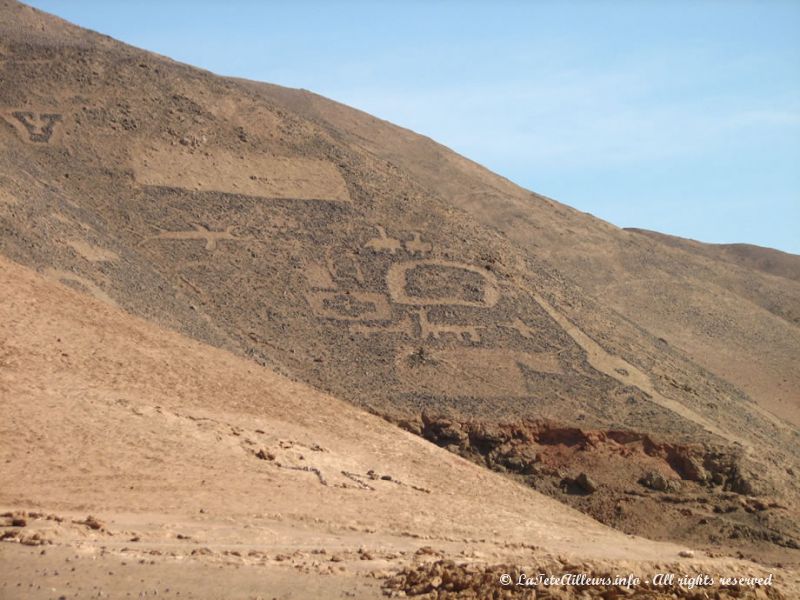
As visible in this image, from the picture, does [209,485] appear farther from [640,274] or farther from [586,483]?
[640,274]

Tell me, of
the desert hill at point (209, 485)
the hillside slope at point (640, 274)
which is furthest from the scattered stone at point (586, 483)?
the hillside slope at point (640, 274)

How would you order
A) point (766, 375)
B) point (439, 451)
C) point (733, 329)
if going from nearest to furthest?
point (439, 451), point (766, 375), point (733, 329)

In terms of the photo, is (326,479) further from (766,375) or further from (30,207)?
(766,375)

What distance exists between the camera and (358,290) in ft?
88.2

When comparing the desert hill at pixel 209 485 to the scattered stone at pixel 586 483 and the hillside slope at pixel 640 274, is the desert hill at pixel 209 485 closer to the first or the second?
the scattered stone at pixel 586 483

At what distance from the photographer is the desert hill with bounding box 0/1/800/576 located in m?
22.6

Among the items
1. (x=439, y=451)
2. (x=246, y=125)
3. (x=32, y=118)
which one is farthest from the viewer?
(x=246, y=125)

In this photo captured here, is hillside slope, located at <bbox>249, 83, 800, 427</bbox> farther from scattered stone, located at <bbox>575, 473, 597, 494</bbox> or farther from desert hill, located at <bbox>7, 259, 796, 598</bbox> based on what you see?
desert hill, located at <bbox>7, 259, 796, 598</bbox>

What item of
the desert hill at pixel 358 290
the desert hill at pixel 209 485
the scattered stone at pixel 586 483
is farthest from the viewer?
the desert hill at pixel 358 290

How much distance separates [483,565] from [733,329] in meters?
32.6

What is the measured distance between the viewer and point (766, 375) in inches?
1508

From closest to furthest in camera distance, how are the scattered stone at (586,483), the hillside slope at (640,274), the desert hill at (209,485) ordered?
the desert hill at (209,485)
the scattered stone at (586,483)
the hillside slope at (640,274)

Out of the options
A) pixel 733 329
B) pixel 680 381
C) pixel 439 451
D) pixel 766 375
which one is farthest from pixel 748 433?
pixel 733 329

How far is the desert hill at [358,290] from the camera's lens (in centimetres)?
2258
